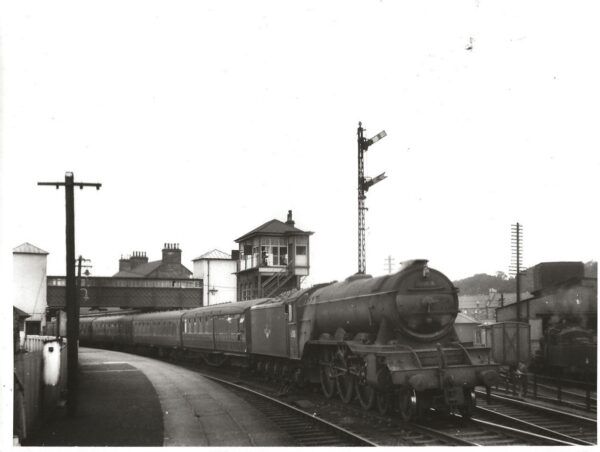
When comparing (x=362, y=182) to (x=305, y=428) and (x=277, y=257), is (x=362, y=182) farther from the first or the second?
(x=277, y=257)

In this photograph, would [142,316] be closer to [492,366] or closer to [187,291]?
[187,291]

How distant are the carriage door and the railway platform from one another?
189 centimetres

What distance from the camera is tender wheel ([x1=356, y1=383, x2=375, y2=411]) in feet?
43.3

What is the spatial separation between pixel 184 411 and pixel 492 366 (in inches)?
265

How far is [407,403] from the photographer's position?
39.8 ft

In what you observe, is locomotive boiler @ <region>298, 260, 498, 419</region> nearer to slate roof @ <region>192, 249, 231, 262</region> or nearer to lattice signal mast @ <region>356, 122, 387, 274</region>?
lattice signal mast @ <region>356, 122, 387, 274</region>

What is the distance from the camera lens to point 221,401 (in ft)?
52.0

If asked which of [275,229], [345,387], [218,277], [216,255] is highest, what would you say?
[275,229]

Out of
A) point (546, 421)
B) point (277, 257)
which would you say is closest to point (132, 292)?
point (277, 257)

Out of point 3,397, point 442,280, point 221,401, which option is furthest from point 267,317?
point 3,397

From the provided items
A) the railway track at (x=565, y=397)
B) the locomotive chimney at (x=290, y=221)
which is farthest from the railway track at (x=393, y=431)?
the locomotive chimney at (x=290, y=221)

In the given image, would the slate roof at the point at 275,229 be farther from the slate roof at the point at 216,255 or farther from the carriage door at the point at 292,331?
the carriage door at the point at 292,331

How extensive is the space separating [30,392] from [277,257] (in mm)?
29829

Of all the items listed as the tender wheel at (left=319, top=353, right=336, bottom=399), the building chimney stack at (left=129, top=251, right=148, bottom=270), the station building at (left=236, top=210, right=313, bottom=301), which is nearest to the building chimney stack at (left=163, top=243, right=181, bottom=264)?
the building chimney stack at (left=129, top=251, right=148, bottom=270)
